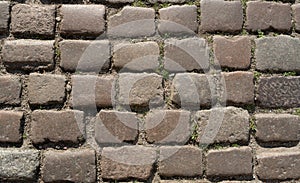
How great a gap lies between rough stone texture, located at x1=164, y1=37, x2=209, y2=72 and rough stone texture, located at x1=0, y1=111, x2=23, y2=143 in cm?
40

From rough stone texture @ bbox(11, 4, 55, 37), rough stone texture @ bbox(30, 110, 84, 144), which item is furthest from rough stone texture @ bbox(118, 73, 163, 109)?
rough stone texture @ bbox(11, 4, 55, 37)

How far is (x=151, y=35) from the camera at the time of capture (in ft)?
3.89

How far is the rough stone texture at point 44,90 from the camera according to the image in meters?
1.14

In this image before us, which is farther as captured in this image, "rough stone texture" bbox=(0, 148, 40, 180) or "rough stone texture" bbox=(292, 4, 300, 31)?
"rough stone texture" bbox=(292, 4, 300, 31)

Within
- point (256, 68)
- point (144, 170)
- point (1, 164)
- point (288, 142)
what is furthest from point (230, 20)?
point (1, 164)

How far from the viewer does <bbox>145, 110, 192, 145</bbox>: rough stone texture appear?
3.78 feet

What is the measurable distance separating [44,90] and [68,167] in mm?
205

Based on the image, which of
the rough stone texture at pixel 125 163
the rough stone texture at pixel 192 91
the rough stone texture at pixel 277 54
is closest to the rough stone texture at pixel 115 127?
the rough stone texture at pixel 125 163

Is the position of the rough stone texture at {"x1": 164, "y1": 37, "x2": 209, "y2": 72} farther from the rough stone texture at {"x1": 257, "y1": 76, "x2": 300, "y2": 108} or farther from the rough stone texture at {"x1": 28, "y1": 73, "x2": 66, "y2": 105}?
the rough stone texture at {"x1": 28, "y1": 73, "x2": 66, "y2": 105}

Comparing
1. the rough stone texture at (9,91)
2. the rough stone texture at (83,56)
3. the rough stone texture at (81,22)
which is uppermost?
the rough stone texture at (81,22)

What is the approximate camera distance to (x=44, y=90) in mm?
1144

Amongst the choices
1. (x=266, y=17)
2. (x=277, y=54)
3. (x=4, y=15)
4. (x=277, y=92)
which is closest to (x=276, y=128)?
(x=277, y=92)

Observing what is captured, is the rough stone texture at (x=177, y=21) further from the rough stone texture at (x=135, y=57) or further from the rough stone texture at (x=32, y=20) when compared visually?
the rough stone texture at (x=32, y=20)

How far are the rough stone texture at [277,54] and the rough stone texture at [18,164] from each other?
634mm
